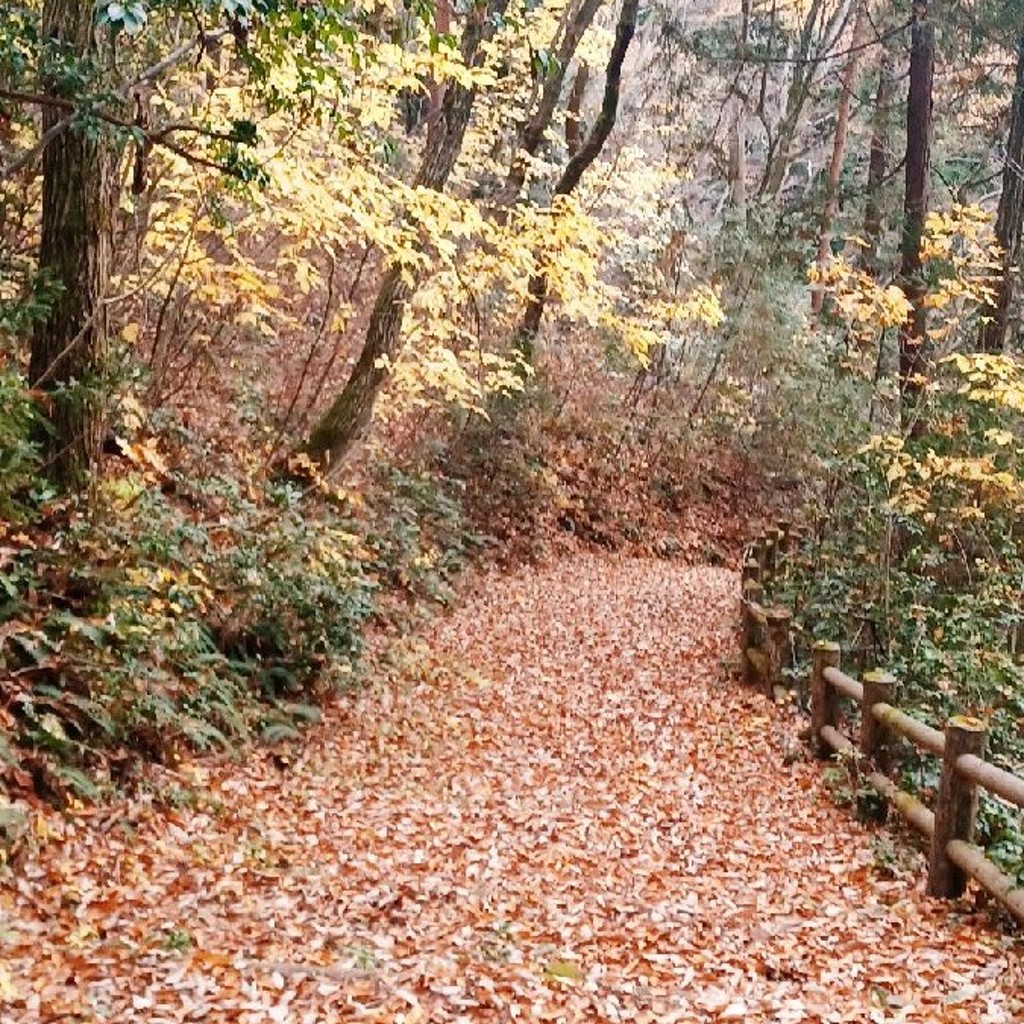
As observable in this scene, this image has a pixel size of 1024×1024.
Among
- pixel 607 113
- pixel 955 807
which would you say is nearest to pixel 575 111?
pixel 607 113

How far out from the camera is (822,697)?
27.7 ft

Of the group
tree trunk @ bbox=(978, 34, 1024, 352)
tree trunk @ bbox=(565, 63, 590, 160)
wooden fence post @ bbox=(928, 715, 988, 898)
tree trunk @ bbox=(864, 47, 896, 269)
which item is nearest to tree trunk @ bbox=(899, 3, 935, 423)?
tree trunk @ bbox=(978, 34, 1024, 352)

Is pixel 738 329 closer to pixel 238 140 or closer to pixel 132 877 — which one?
pixel 238 140

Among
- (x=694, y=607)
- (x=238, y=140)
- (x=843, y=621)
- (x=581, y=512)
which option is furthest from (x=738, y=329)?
(x=238, y=140)

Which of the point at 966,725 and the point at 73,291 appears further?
the point at 73,291

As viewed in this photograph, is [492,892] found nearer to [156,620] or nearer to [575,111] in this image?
[156,620]

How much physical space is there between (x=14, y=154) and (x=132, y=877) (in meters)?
7.40

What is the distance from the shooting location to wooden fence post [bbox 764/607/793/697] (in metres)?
10.2

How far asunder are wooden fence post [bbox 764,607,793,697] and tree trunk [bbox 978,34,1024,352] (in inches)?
245

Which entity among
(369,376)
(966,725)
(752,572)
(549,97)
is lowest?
(752,572)

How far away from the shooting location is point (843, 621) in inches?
420

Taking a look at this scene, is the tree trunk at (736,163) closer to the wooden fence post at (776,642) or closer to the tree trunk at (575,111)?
the tree trunk at (575,111)

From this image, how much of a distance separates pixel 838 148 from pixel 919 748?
1960 centimetres

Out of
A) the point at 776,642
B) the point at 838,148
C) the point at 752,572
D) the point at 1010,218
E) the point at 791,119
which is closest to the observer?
the point at 776,642
